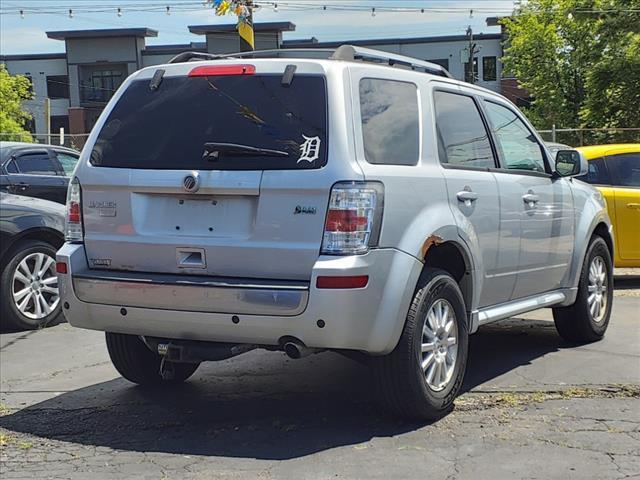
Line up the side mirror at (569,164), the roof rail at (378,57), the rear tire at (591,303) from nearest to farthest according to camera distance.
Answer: the roof rail at (378,57) → the side mirror at (569,164) → the rear tire at (591,303)

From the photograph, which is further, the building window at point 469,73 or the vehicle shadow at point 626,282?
the building window at point 469,73

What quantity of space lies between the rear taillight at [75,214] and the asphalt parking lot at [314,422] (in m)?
1.13

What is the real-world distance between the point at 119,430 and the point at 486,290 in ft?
8.01

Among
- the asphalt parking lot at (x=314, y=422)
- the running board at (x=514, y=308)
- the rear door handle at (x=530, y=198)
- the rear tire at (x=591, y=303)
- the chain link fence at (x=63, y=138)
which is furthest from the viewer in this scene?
the chain link fence at (x=63, y=138)

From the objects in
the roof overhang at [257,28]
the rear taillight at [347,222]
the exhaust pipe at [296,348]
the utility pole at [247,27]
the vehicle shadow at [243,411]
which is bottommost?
the vehicle shadow at [243,411]

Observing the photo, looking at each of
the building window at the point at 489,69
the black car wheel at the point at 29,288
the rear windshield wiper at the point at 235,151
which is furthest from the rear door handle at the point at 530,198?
the building window at the point at 489,69

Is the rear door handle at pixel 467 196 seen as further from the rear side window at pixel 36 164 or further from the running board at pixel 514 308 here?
the rear side window at pixel 36 164

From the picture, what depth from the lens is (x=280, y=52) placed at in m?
4.86

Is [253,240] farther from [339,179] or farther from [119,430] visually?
[119,430]

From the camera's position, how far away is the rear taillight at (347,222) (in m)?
4.08

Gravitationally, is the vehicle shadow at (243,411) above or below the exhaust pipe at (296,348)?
below

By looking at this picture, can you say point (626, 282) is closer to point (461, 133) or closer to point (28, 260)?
point (461, 133)

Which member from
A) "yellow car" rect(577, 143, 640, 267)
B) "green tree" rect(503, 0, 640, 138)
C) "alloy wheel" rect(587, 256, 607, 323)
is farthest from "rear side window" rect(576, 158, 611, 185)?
"green tree" rect(503, 0, 640, 138)

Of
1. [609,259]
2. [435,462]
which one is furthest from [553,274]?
[435,462]
